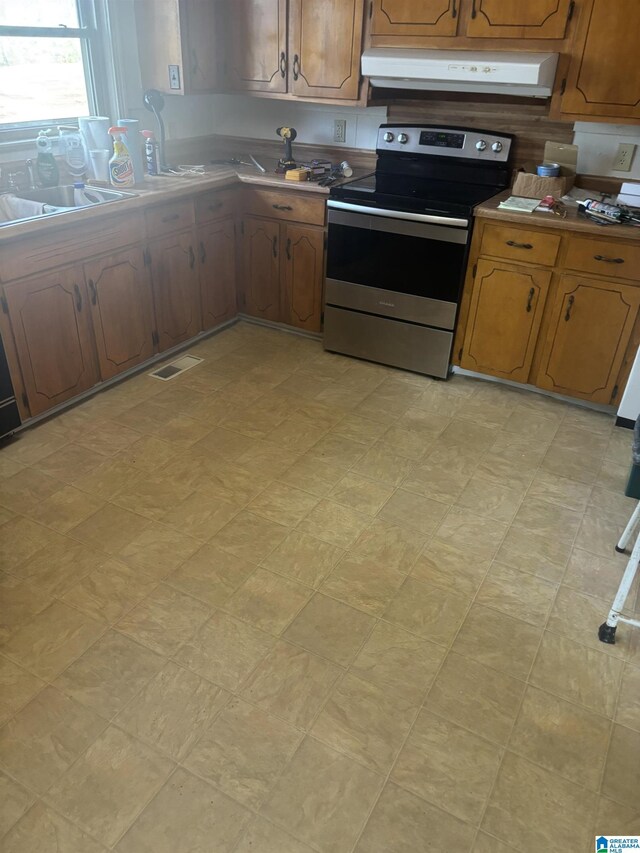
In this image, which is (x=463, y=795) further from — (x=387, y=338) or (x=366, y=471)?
(x=387, y=338)

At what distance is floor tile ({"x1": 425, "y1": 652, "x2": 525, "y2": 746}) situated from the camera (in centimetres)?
171

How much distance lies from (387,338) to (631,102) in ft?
4.91

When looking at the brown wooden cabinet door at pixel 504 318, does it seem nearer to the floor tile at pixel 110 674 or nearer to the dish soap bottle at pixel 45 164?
the dish soap bottle at pixel 45 164

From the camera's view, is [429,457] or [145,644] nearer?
[145,644]

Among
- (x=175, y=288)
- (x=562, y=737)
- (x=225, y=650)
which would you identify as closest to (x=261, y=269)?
(x=175, y=288)

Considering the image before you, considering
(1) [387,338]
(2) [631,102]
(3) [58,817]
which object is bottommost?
(3) [58,817]

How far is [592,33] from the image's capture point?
9.12 feet

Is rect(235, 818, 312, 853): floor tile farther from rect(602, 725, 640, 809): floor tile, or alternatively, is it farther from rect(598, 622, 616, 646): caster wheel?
rect(598, 622, 616, 646): caster wheel

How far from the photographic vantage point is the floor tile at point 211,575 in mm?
2088

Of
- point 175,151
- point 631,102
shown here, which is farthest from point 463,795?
point 175,151

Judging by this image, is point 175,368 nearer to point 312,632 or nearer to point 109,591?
point 109,591

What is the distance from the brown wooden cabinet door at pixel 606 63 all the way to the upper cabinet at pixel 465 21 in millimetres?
109

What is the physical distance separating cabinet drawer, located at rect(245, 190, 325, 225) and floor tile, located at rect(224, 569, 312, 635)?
211cm

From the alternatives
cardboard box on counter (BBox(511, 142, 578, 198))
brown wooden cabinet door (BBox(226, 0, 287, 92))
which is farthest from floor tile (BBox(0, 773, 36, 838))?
brown wooden cabinet door (BBox(226, 0, 287, 92))
